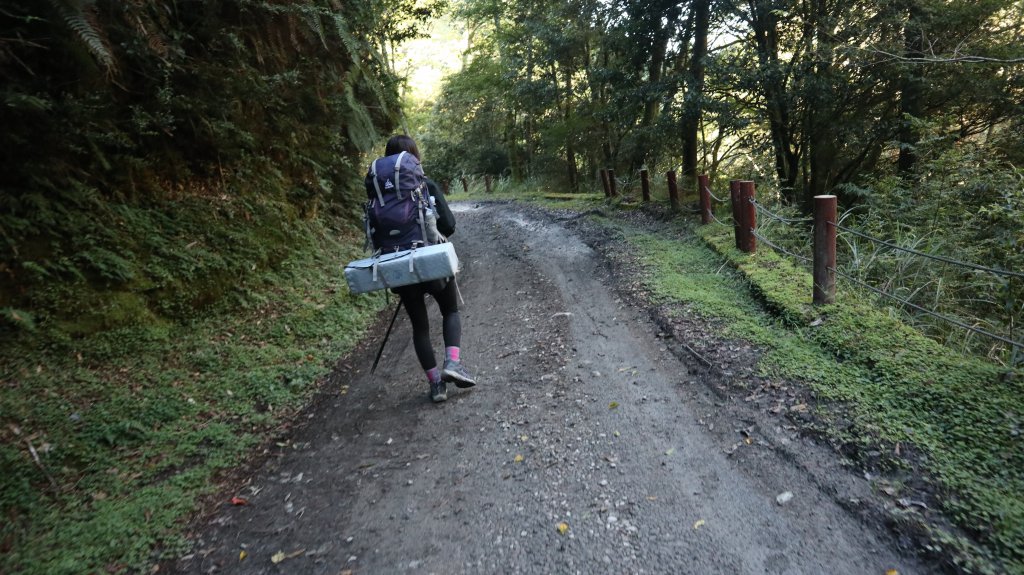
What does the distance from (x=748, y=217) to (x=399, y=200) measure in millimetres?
4980

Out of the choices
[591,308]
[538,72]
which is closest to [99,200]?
[591,308]

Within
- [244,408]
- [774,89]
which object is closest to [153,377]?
[244,408]

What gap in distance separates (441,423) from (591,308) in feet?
8.53

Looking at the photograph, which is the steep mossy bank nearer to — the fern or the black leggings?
the black leggings

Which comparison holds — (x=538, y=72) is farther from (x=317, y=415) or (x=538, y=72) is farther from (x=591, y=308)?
(x=317, y=415)

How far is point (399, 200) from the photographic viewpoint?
3834 mm

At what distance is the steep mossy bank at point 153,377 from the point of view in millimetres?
2863

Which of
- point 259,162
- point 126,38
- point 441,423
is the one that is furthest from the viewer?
point 259,162

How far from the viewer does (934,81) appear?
9.30m

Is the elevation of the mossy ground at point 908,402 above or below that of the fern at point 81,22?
below

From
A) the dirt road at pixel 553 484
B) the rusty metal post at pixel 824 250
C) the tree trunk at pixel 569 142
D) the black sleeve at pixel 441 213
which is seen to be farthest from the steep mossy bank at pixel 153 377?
the tree trunk at pixel 569 142

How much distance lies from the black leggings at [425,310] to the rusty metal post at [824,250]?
10.6 feet

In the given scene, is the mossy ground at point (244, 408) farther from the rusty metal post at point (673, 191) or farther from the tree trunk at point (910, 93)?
the tree trunk at point (910, 93)

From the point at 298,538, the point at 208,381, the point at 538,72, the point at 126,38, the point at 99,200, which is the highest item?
the point at 538,72
